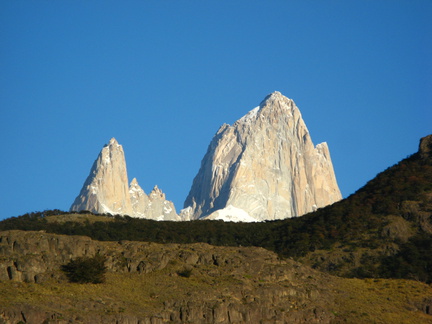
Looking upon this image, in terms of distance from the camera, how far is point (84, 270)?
239ft

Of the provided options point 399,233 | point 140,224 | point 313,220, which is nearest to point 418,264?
point 399,233

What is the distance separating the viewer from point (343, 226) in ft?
383

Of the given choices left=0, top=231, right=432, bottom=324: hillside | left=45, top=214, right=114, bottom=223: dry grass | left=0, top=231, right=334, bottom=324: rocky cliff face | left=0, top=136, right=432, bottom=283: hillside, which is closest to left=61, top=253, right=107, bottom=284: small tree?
left=0, top=231, right=432, bottom=324: hillside

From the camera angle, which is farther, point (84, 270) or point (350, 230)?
point (350, 230)

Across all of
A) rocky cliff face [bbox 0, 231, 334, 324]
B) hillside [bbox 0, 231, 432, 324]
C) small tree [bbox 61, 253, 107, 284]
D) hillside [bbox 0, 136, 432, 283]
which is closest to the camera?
hillside [bbox 0, 231, 432, 324]

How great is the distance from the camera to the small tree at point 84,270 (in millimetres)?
72625

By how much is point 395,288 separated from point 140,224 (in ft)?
172

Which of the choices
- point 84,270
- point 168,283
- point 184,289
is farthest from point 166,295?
point 84,270

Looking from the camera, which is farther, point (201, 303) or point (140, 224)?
point (140, 224)

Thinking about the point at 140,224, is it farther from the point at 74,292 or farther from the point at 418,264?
the point at 74,292

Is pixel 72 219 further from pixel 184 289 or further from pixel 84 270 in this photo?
pixel 84 270

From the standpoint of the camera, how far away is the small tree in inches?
2859

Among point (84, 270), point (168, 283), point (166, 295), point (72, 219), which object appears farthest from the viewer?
point (72, 219)

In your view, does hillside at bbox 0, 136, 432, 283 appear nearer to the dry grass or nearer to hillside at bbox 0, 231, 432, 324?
the dry grass
